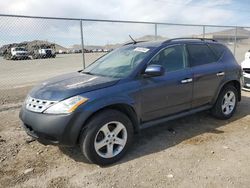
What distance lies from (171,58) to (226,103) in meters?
1.86

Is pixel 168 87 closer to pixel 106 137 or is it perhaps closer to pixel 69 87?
pixel 106 137

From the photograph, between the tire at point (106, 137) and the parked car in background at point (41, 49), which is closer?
the tire at point (106, 137)

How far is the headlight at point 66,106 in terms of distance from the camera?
3.07 m

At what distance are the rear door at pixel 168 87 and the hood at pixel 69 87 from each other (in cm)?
61

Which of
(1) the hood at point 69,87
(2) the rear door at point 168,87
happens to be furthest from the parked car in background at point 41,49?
(2) the rear door at point 168,87

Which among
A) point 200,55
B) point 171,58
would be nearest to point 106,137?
point 171,58

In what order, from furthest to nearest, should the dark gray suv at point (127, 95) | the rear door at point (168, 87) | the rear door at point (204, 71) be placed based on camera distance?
the rear door at point (204, 71), the rear door at point (168, 87), the dark gray suv at point (127, 95)

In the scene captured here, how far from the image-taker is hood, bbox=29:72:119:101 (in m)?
3.22

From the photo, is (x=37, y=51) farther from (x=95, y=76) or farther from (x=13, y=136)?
(x=95, y=76)

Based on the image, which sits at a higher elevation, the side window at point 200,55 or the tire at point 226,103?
the side window at point 200,55

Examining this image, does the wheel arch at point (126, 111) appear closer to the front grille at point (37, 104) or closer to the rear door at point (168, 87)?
the rear door at point (168, 87)

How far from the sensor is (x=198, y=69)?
449 cm

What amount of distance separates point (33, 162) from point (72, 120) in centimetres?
105

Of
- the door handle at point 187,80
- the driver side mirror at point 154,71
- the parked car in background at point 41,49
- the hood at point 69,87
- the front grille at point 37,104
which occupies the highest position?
the parked car in background at point 41,49
